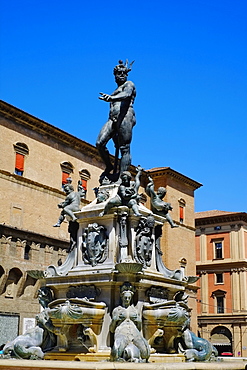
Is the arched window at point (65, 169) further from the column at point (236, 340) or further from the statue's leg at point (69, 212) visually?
the statue's leg at point (69, 212)

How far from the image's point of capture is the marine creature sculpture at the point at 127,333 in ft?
27.9

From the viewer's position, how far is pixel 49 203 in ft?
123

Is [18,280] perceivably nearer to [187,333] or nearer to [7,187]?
[7,187]

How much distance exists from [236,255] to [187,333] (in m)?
48.5

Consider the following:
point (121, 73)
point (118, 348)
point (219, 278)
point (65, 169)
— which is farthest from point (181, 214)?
point (118, 348)

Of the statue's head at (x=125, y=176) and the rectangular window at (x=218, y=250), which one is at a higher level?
the rectangular window at (x=218, y=250)

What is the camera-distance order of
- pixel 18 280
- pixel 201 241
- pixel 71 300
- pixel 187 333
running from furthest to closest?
pixel 201 241 → pixel 18 280 → pixel 187 333 → pixel 71 300

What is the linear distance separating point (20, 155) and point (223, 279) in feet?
100

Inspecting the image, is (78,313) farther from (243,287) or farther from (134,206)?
(243,287)

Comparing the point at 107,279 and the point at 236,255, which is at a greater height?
the point at 236,255

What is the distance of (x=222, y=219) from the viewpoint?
5931 cm

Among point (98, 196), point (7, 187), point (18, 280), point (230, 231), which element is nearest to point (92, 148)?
point (7, 187)

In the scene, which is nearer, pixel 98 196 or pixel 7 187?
pixel 98 196

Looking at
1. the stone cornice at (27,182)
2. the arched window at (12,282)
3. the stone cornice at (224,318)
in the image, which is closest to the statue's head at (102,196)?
the arched window at (12,282)
